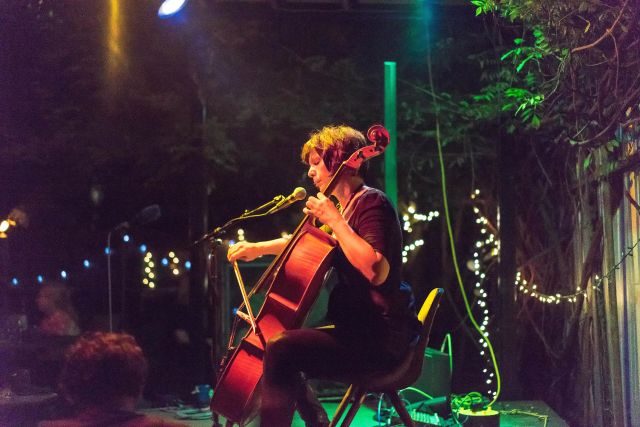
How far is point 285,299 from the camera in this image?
2.61m

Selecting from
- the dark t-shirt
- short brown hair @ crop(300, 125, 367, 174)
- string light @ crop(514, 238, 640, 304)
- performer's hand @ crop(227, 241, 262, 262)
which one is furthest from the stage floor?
short brown hair @ crop(300, 125, 367, 174)

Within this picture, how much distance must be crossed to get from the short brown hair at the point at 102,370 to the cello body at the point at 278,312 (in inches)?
29.2

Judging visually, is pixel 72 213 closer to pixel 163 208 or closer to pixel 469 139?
pixel 163 208

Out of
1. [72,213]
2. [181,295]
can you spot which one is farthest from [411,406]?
[72,213]

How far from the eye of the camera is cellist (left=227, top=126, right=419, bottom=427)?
2438mm

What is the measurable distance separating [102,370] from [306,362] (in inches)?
31.8

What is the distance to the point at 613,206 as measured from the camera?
12.3 ft

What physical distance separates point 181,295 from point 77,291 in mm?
890

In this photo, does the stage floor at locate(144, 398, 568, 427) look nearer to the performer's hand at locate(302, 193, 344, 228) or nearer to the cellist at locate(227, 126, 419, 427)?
the cellist at locate(227, 126, 419, 427)

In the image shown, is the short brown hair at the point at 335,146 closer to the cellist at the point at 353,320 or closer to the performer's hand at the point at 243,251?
the cellist at the point at 353,320

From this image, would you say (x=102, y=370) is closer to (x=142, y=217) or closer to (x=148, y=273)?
(x=142, y=217)

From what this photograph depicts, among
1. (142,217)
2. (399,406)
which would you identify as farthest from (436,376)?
(142,217)

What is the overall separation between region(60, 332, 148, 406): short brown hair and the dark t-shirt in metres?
0.86

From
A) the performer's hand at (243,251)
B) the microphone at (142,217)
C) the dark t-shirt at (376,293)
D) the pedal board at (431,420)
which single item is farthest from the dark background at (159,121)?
the dark t-shirt at (376,293)
